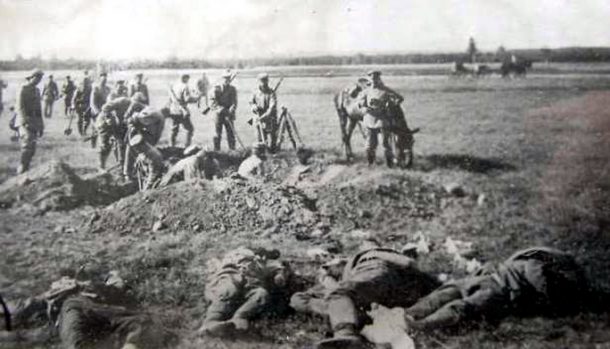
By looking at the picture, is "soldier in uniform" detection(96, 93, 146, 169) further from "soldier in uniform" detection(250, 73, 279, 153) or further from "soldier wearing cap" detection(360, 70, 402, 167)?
"soldier wearing cap" detection(360, 70, 402, 167)

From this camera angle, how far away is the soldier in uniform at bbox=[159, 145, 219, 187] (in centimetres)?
619

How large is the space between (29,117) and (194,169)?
6.41 feet

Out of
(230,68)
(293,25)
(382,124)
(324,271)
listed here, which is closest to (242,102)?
(230,68)

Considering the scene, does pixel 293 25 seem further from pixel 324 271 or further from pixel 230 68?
pixel 324 271

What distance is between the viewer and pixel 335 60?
20.2 feet

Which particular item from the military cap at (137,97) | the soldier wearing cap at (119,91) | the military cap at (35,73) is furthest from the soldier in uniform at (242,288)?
the military cap at (35,73)

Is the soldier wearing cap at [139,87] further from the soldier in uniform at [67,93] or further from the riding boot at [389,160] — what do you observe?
the riding boot at [389,160]

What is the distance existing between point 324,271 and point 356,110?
1.66 meters

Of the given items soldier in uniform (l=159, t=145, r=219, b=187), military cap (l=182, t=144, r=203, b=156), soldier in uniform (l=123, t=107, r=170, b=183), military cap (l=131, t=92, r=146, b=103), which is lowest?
soldier in uniform (l=159, t=145, r=219, b=187)

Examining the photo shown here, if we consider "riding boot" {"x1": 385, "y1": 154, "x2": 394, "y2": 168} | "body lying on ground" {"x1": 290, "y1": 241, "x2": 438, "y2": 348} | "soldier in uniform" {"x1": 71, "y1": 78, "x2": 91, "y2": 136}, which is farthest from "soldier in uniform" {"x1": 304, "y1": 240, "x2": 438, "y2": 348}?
"soldier in uniform" {"x1": 71, "y1": 78, "x2": 91, "y2": 136}

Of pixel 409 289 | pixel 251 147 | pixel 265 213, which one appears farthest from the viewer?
pixel 251 147

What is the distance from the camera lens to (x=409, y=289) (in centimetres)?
523

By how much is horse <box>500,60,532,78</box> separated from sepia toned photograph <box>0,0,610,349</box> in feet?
0.07

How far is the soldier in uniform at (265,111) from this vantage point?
6176 millimetres
